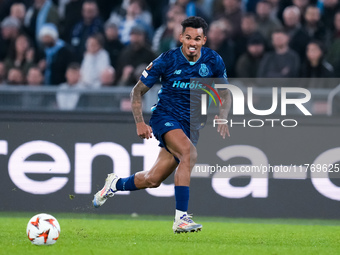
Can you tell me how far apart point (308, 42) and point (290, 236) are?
4418mm

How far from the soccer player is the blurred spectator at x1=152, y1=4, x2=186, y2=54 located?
4541mm

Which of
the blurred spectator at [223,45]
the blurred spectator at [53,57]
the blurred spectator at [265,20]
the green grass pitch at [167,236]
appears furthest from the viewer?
the blurred spectator at [53,57]

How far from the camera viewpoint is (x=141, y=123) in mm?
7605

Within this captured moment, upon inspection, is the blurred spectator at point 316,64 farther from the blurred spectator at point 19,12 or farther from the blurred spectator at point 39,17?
the blurred spectator at point 19,12

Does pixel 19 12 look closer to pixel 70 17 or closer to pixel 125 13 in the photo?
pixel 70 17

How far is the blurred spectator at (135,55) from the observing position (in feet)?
39.6

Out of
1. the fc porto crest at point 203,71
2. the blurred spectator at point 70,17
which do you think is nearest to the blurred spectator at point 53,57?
the blurred spectator at point 70,17

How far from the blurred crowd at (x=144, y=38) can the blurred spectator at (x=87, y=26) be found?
17 mm

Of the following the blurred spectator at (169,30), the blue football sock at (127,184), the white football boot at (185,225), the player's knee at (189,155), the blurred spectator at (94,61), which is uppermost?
the blurred spectator at (169,30)

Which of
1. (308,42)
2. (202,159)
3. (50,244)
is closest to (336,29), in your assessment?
(308,42)

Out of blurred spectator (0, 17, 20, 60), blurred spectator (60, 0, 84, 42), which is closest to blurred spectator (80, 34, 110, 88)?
blurred spectator (60, 0, 84, 42)

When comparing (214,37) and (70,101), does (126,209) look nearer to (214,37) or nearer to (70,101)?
(70,101)

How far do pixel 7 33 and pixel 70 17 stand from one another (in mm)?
1166

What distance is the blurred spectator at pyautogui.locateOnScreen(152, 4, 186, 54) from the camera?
12.4 meters
